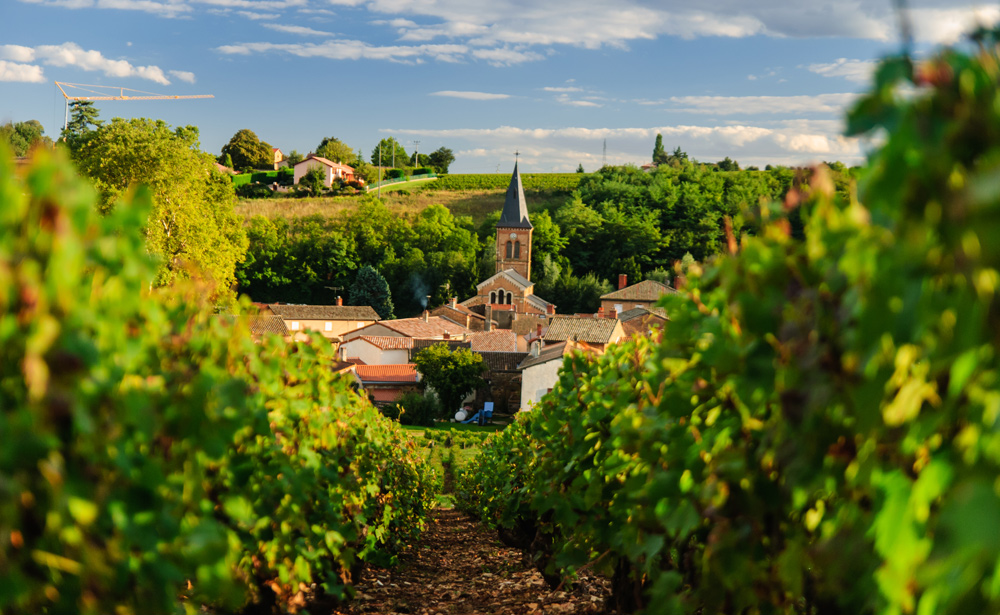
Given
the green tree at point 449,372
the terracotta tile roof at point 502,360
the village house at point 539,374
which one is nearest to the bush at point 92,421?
the village house at point 539,374

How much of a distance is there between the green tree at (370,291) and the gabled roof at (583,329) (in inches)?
1067

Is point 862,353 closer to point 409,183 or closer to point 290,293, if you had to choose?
point 290,293

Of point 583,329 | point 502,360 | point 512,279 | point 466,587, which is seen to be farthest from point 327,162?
point 466,587

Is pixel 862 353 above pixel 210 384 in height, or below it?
above

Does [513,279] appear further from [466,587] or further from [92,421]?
[92,421]

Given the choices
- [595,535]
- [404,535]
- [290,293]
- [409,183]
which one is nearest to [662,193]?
[409,183]

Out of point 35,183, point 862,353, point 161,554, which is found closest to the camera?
point 862,353

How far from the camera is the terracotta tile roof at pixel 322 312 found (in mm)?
64562

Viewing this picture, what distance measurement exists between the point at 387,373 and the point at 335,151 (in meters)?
76.1

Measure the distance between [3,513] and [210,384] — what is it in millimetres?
772

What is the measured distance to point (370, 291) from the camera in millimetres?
75750

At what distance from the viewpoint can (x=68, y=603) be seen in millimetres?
1976

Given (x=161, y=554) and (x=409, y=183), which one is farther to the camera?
(x=409, y=183)

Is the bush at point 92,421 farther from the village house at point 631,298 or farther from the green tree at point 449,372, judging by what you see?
the village house at point 631,298
